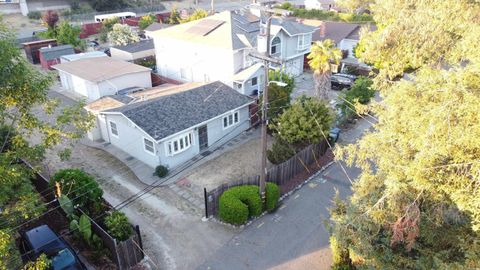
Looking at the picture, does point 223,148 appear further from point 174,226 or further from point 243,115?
point 174,226

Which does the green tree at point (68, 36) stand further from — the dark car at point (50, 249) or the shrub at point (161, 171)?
the dark car at point (50, 249)

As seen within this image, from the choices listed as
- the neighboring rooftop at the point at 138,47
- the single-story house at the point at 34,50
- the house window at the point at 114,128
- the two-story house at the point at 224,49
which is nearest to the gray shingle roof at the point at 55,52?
the single-story house at the point at 34,50

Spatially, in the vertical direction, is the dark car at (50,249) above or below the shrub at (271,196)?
above

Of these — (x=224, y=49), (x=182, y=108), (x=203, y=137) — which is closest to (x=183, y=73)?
(x=224, y=49)

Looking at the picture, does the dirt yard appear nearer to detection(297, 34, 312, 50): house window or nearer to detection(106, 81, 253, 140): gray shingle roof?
detection(106, 81, 253, 140): gray shingle roof

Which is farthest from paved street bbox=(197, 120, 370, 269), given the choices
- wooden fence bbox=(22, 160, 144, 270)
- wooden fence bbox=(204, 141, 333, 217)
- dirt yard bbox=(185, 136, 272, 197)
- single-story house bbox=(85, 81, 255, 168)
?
single-story house bbox=(85, 81, 255, 168)
